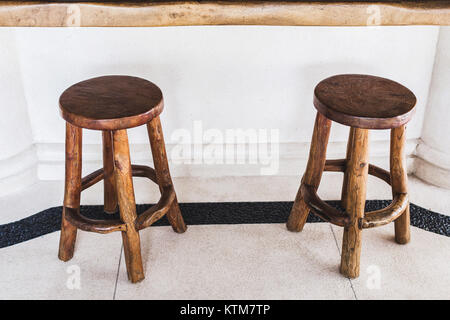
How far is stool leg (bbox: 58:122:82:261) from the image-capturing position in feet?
6.04

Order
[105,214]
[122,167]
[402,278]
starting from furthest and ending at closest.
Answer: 1. [105,214]
2. [402,278]
3. [122,167]

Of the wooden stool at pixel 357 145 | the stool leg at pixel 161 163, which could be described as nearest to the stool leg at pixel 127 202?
the stool leg at pixel 161 163

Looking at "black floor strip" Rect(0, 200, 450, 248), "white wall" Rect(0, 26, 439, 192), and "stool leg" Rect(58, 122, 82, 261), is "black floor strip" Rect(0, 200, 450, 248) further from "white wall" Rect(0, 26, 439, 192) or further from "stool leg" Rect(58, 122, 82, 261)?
"white wall" Rect(0, 26, 439, 192)

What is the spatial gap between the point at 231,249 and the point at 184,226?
0.79 ft

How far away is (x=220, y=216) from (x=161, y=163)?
18.3 inches

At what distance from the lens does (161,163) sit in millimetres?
1997

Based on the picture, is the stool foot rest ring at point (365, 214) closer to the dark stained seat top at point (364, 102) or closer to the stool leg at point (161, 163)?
the dark stained seat top at point (364, 102)

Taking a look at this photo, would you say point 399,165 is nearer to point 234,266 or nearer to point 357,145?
point 357,145

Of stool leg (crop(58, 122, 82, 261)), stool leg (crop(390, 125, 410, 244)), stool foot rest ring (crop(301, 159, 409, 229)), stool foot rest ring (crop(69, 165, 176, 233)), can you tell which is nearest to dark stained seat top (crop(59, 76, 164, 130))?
stool leg (crop(58, 122, 82, 261))

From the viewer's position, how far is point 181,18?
4.91 ft

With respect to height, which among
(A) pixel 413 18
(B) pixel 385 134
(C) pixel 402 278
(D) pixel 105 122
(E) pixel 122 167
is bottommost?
(C) pixel 402 278

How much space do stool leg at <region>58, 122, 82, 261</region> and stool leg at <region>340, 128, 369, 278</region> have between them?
3.34 ft

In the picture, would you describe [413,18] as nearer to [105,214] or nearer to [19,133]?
[105,214]
